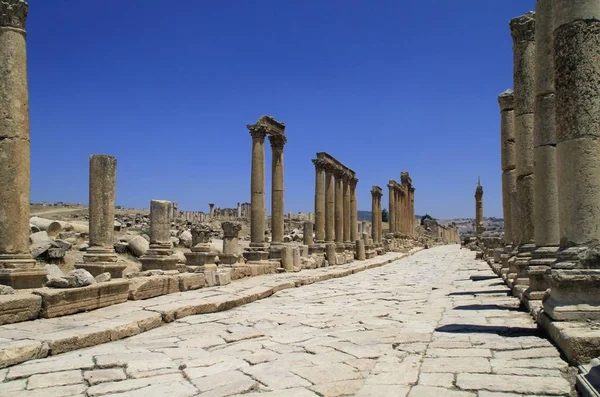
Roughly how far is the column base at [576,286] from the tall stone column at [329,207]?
22334 mm

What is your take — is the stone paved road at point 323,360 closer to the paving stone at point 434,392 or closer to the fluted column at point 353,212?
the paving stone at point 434,392

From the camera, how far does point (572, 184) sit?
20.8 ft

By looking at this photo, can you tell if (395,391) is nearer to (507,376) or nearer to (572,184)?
(507,376)

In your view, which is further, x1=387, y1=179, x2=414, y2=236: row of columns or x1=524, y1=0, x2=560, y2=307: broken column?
x1=387, y1=179, x2=414, y2=236: row of columns

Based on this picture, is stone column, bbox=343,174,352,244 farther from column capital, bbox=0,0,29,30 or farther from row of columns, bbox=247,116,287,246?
column capital, bbox=0,0,29,30

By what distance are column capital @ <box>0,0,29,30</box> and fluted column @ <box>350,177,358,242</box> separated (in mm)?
26907

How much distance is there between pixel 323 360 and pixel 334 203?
85.6 feet

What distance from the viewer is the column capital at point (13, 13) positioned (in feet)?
30.8

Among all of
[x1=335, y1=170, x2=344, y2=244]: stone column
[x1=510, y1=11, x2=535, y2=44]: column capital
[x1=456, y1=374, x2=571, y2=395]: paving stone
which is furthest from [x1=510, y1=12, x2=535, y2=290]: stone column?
[x1=335, y1=170, x2=344, y2=244]: stone column

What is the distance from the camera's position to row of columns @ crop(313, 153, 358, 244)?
28562mm

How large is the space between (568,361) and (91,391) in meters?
4.50

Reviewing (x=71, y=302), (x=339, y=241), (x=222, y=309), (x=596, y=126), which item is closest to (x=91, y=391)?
(x=71, y=302)

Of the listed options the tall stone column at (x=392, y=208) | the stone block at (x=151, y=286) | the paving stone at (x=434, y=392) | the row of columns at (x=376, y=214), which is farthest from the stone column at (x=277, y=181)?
the tall stone column at (x=392, y=208)

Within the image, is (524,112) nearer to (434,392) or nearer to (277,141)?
(434,392)
